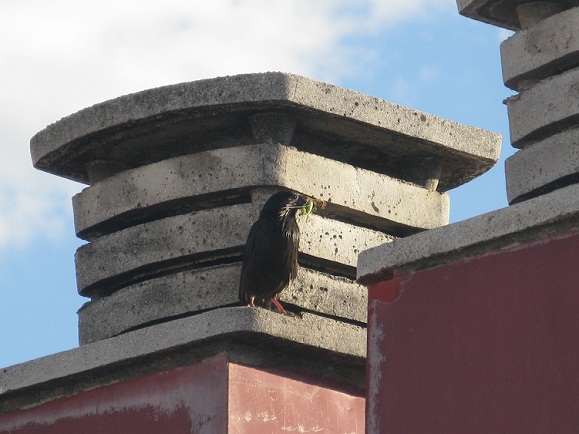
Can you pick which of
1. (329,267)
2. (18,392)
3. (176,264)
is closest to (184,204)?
(176,264)

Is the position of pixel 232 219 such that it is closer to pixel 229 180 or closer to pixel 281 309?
pixel 229 180

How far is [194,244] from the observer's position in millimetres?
7125

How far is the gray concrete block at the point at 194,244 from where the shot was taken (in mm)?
7113

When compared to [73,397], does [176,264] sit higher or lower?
higher

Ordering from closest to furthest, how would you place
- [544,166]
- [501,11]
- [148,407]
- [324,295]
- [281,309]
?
[544,166] < [501,11] < [148,407] < [281,309] < [324,295]

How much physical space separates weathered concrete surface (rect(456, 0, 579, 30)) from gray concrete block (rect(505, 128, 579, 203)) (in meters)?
0.58

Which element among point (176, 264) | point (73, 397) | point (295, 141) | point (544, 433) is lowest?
point (544, 433)

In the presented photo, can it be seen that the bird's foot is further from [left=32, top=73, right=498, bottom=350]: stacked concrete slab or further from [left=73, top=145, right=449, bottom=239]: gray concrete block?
[left=73, top=145, right=449, bottom=239]: gray concrete block

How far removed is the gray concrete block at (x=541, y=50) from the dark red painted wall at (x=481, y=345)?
32.3 inches

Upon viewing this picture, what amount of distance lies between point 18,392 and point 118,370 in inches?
27.4

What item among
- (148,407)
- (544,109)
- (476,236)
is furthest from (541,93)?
(148,407)

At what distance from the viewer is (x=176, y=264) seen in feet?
23.7

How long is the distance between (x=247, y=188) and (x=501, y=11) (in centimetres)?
143

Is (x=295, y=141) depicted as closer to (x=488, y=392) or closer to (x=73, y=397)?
(x=73, y=397)
